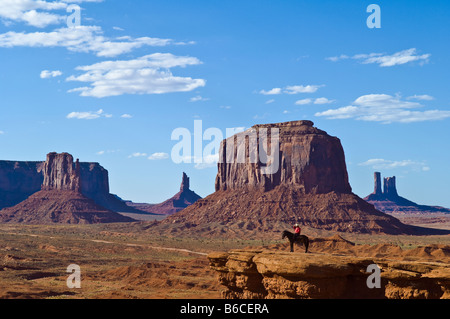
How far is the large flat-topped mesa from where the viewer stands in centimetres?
13175

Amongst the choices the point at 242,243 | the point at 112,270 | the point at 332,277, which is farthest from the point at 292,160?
the point at 332,277

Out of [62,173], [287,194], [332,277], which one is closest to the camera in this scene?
[332,277]

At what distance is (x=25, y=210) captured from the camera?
168m

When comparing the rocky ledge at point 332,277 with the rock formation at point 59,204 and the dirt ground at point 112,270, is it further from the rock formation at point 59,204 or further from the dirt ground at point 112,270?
the rock formation at point 59,204

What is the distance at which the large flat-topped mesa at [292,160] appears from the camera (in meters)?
132

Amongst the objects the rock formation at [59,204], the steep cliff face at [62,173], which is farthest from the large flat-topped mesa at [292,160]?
the steep cliff face at [62,173]

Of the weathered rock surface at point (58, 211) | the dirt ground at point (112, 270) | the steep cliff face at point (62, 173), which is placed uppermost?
the steep cliff face at point (62, 173)

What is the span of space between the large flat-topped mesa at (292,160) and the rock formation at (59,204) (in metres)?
45.0

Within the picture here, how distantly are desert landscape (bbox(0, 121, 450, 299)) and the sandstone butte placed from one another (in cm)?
26

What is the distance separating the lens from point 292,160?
133125 mm

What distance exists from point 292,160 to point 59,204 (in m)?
71.7

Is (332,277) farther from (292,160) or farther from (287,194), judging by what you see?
(292,160)

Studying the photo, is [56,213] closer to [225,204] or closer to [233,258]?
[225,204]
